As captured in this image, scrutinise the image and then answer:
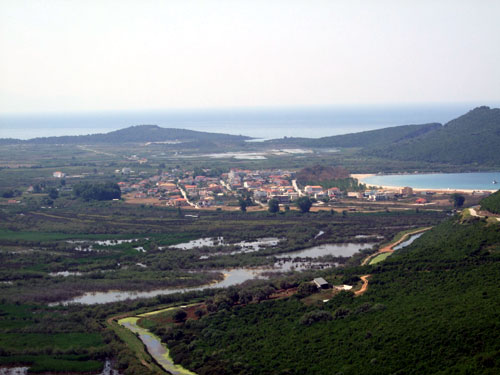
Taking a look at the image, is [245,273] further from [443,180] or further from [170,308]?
[443,180]

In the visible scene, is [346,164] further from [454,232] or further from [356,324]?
[356,324]

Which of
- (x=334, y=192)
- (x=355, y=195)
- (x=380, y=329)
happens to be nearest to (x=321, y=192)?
(x=334, y=192)

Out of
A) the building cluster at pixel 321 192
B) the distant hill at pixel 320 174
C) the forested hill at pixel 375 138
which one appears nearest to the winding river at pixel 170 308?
the building cluster at pixel 321 192

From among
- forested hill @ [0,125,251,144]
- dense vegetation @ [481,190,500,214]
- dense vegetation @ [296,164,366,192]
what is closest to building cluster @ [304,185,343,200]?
dense vegetation @ [296,164,366,192]

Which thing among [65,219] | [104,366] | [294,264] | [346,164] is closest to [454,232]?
[294,264]

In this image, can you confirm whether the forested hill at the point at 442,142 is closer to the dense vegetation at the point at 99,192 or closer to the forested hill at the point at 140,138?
the forested hill at the point at 140,138

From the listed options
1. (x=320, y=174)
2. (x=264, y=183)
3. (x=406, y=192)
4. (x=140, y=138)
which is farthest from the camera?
(x=140, y=138)
